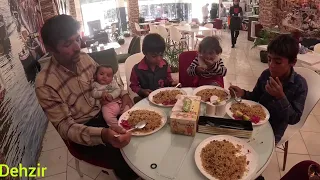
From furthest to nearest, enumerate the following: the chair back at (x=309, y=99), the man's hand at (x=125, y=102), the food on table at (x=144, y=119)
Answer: the man's hand at (x=125, y=102) < the chair back at (x=309, y=99) < the food on table at (x=144, y=119)

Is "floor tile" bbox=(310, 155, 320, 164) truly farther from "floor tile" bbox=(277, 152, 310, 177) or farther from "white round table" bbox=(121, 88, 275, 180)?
"white round table" bbox=(121, 88, 275, 180)

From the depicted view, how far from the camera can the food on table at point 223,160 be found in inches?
41.8

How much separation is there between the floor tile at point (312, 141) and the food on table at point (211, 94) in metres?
1.46

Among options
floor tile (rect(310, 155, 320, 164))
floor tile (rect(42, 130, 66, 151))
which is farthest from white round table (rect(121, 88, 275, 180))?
floor tile (rect(42, 130, 66, 151))

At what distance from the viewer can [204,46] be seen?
2.14 m

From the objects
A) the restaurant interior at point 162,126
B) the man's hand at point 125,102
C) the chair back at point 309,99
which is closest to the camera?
the restaurant interior at point 162,126

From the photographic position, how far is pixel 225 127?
1339 millimetres

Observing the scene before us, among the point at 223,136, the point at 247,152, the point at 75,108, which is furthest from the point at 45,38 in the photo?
the point at 247,152

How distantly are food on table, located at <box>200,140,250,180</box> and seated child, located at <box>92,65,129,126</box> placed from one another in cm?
85

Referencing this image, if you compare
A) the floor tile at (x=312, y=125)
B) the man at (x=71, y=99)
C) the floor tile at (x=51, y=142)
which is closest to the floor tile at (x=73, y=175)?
the floor tile at (x=51, y=142)

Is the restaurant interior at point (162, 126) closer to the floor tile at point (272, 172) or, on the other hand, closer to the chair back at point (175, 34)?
the floor tile at point (272, 172)

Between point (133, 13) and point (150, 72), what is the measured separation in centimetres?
808

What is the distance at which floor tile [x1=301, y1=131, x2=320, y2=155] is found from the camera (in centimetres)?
245

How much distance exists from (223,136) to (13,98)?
1839 mm
